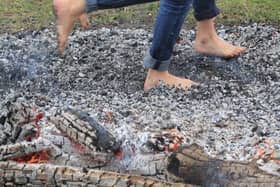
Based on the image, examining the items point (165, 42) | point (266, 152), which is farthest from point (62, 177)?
point (165, 42)

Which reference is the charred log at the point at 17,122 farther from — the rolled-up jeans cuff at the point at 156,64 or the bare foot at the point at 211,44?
the bare foot at the point at 211,44

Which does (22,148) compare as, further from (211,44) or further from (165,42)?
(211,44)

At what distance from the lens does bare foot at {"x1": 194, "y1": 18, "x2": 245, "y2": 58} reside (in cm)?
432

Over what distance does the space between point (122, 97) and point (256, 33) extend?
1.31m

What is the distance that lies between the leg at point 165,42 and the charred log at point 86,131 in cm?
77

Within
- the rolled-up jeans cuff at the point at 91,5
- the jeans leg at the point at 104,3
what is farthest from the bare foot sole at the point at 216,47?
the rolled-up jeans cuff at the point at 91,5

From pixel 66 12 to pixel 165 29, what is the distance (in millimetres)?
544

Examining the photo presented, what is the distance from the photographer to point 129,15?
17.1 feet

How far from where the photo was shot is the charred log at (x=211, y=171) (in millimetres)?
2648

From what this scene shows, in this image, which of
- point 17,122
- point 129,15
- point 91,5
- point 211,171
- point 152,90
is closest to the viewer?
point 211,171

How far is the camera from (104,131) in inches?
122

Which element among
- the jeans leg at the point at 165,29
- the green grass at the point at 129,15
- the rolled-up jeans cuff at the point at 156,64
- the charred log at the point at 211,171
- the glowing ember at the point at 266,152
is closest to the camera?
→ the charred log at the point at 211,171

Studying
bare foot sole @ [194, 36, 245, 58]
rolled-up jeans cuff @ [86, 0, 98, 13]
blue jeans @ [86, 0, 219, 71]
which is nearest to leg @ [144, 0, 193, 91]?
blue jeans @ [86, 0, 219, 71]

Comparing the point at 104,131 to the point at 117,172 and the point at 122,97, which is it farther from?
the point at 122,97
